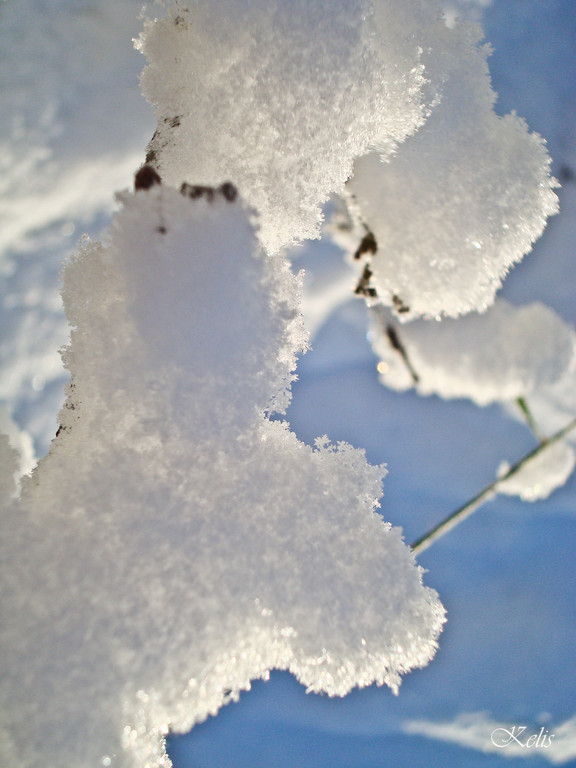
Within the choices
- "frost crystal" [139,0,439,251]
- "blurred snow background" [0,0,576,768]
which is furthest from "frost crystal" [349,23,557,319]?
"blurred snow background" [0,0,576,768]

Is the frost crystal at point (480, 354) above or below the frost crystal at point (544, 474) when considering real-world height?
above

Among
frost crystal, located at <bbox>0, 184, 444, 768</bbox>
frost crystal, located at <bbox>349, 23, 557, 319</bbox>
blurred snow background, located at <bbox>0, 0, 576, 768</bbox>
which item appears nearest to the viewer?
frost crystal, located at <bbox>0, 184, 444, 768</bbox>

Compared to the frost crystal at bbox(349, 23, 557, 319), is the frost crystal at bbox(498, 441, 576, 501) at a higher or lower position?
lower

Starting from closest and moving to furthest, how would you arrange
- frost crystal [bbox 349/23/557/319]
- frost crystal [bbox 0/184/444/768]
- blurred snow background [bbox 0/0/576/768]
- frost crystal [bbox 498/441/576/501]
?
1. frost crystal [bbox 0/184/444/768]
2. frost crystal [bbox 349/23/557/319]
3. blurred snow background [bbox 0/0/576/768]
4. frost crystal [bbox 498/441/576/501]

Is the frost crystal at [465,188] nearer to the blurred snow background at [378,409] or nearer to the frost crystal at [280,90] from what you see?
the frost crystal at [280,90]

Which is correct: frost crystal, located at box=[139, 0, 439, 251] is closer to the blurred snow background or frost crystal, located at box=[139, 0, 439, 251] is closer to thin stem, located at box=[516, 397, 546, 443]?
the blurred snow background

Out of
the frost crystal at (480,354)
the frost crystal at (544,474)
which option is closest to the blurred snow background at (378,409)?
the frost crystal at (544,474)

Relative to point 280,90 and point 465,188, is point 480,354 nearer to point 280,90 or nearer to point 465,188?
point 465,188
